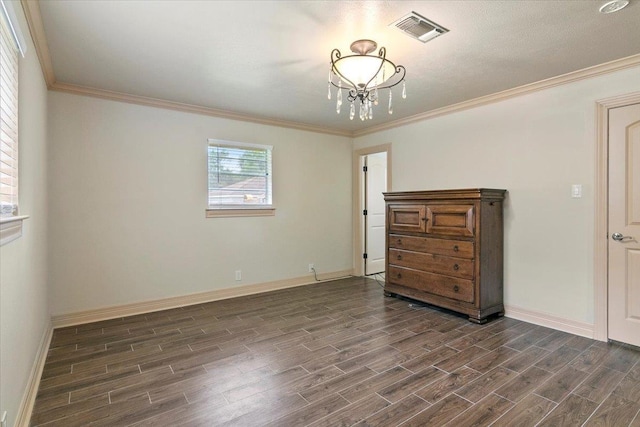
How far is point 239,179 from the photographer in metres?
4.51

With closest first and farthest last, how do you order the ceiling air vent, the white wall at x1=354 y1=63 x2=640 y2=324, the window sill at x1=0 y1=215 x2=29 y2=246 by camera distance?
the window sill at x1=0 y1=215 x2=29 y2=246 < the ceiling air vent < the white wall at x1=354 y1=63 x2=640 y2=324

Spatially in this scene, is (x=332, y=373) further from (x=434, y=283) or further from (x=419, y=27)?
(x=419, y=27)

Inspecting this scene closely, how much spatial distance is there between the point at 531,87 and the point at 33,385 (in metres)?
4.75

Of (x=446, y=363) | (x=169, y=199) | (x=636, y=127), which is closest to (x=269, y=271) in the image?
(x=169, y=199)

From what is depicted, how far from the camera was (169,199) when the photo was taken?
3965 millimetres

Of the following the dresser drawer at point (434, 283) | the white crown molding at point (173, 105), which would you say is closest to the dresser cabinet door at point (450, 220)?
the dresser drawer at point (434, 283)

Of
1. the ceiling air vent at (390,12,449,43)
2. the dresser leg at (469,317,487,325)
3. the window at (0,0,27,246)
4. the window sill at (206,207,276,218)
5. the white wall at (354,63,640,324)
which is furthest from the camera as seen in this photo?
the window sill at (206,207,276,218)

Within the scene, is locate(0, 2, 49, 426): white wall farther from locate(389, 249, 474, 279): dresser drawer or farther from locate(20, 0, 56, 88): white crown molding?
locate(389, 249, 474, 279): dresser drawer

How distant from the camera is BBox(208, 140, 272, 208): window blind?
430cm

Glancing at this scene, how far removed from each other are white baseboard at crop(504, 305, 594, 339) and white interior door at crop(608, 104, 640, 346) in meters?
0.18

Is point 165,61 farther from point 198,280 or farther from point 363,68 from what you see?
point 198,280

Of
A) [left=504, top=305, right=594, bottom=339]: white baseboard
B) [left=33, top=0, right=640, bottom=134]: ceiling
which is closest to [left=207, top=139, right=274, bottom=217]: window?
[left=33, top=0, right=640, bottom=134]: ceiling

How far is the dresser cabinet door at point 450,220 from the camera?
11.4 ft

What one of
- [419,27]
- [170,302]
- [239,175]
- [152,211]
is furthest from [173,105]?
[419,27]
